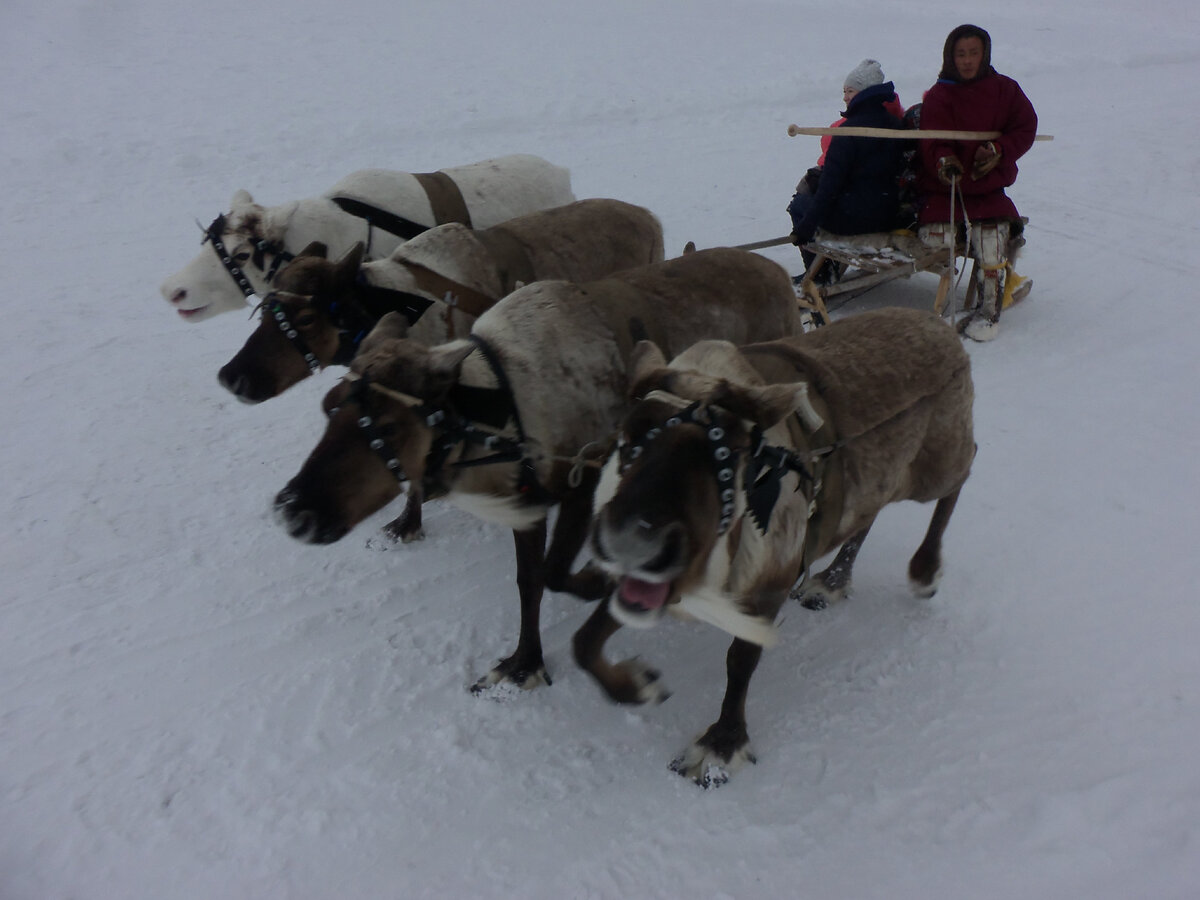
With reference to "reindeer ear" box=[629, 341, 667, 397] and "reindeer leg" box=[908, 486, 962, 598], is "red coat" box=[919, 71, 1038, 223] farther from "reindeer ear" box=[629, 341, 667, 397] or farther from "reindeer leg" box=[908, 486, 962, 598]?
"reindeer ear" box=[629, 341, 667, 397]

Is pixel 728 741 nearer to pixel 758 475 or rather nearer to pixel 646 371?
pixel 758 475

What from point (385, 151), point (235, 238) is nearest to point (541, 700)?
point (235, 238)

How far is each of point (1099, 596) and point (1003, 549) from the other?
1.70 ft

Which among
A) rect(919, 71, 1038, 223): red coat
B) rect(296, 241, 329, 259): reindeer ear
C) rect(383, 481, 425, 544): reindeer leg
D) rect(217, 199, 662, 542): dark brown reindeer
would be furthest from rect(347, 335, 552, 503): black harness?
rect(919, 71, 1038, 223): red coat

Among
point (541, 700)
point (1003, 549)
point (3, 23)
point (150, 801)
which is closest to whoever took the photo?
point (150, 801)

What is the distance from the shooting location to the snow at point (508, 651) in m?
2.87

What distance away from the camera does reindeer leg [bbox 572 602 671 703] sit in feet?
10.4

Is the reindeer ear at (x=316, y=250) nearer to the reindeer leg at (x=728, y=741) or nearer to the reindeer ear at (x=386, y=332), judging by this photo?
the reindeer ear at (x=386, y=332)

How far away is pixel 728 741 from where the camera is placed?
3188 mm

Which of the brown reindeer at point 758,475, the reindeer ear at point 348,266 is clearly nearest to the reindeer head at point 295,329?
the reindeer ear at point 348,266

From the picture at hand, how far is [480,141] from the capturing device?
37.6 ft

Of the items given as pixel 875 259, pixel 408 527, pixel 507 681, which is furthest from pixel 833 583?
pixel 875 259

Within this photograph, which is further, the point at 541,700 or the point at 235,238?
the point at 235,238

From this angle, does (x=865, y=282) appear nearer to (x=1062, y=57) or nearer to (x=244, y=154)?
(x=244, y=154)
